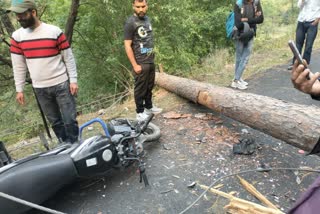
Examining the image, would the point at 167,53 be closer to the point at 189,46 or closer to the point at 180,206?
the point at 189,46

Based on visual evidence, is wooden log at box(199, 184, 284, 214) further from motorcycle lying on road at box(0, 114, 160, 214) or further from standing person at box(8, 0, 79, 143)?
standing person at box(8, 0, 79, 143)

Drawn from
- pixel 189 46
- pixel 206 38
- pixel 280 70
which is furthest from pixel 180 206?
pixel 206 38

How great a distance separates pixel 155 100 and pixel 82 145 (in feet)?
10.2

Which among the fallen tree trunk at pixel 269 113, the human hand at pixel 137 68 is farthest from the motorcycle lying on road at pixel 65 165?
the fallen tree trunk at pixel 269 113

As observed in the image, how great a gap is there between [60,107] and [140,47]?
1471 millimetres

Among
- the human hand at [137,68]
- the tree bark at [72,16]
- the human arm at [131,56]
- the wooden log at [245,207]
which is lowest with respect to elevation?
the wooden log at [245,207]

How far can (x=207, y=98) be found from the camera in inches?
192

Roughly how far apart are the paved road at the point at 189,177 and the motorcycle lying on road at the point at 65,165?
278 millimetres

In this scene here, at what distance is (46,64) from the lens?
11.9 feet

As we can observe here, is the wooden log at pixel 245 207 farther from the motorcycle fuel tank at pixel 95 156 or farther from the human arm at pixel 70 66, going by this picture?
the human arm at pixel 70 66

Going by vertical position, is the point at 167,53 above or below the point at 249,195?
above

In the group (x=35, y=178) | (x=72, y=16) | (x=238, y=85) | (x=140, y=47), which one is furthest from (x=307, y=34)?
(x=72, y=16)

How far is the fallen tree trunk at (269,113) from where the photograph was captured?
10.4 ft

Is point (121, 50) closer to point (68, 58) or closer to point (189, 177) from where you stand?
point (68, 58)
